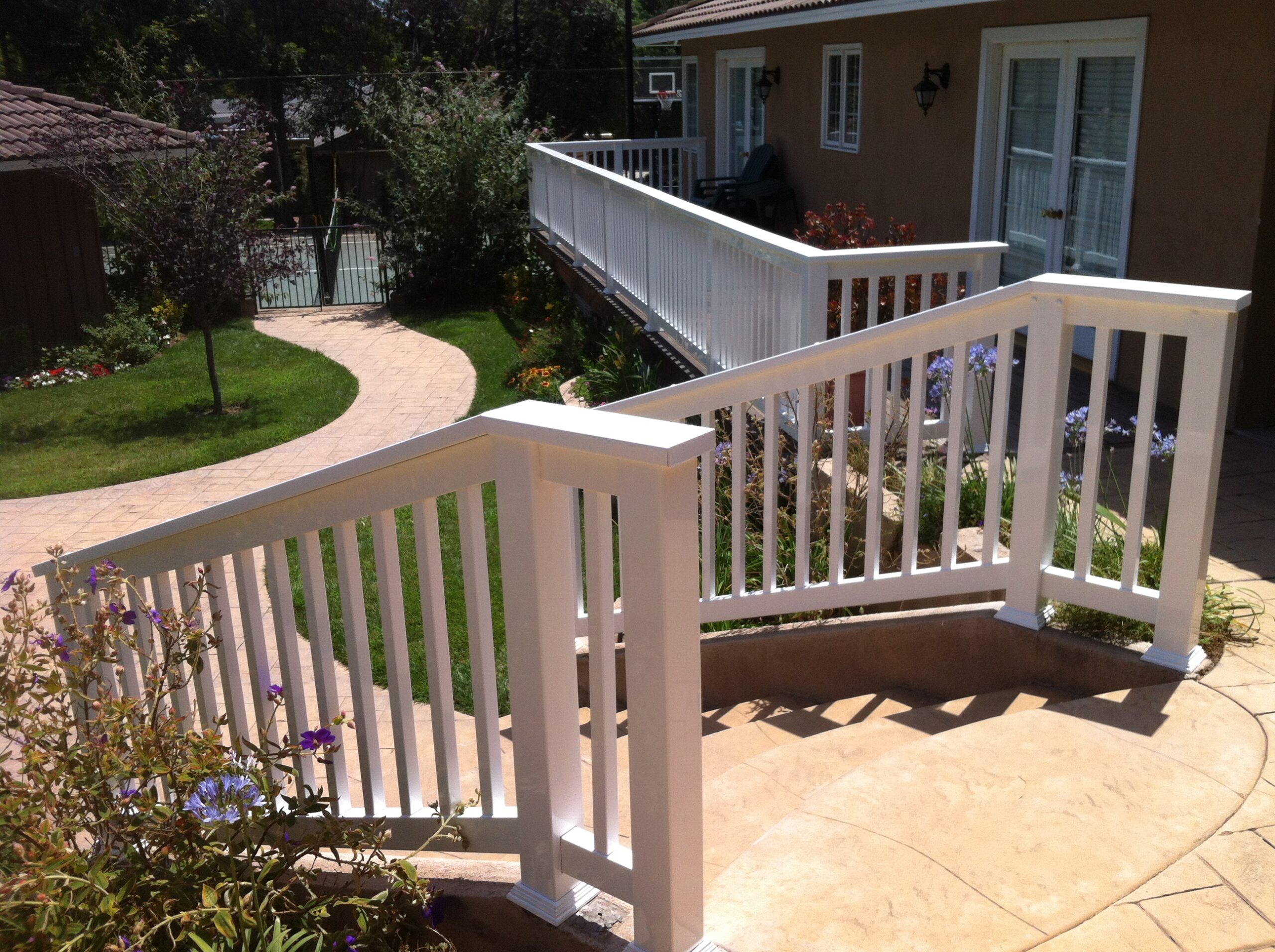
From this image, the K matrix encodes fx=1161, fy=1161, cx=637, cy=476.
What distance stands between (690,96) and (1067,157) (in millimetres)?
11370

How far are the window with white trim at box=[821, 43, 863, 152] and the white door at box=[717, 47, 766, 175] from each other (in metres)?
1.90

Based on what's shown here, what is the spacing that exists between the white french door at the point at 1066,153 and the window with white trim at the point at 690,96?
9.22 m

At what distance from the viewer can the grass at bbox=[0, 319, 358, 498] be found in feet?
31.5

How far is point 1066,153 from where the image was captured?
8195mm

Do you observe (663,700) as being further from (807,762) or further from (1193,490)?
(1193,490)

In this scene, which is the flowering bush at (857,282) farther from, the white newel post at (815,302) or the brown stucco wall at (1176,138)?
the brown stucco wall at (1176,138)

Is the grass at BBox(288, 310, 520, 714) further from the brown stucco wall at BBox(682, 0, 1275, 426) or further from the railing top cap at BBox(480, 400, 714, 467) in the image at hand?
the brown stucco wall at BBox(682, 0, 1275, 426)

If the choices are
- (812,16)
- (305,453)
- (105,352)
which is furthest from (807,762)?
(105,352)

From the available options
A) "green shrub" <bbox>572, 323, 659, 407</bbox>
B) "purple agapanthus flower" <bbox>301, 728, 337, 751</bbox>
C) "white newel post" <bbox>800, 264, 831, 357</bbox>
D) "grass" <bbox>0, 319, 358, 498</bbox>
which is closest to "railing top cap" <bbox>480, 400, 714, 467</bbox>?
"purple agapanthus flower" <bbox>301, 728, 337, 751</bbox>

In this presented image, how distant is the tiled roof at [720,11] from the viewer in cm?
1073

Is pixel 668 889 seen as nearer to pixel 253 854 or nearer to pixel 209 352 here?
pixel 253 854

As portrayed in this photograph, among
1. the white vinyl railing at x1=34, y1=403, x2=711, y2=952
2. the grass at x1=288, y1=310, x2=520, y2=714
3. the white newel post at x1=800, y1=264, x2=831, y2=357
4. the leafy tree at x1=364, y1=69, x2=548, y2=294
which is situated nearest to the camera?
the white vinyl railing at x1=34, y1=403, x2=711, y2=952

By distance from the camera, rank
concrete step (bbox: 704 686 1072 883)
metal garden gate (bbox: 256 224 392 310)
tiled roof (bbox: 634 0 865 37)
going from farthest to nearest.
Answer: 1. metal garden gate (bbox: 256 224 392 310)
2. tiled roof (bbox: 634 0 865 37)
3. concrete step (bbox: 704 686 1072 883)

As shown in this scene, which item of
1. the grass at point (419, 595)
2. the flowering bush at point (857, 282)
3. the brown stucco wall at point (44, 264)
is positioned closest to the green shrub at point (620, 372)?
the grass at point (419, 595)
